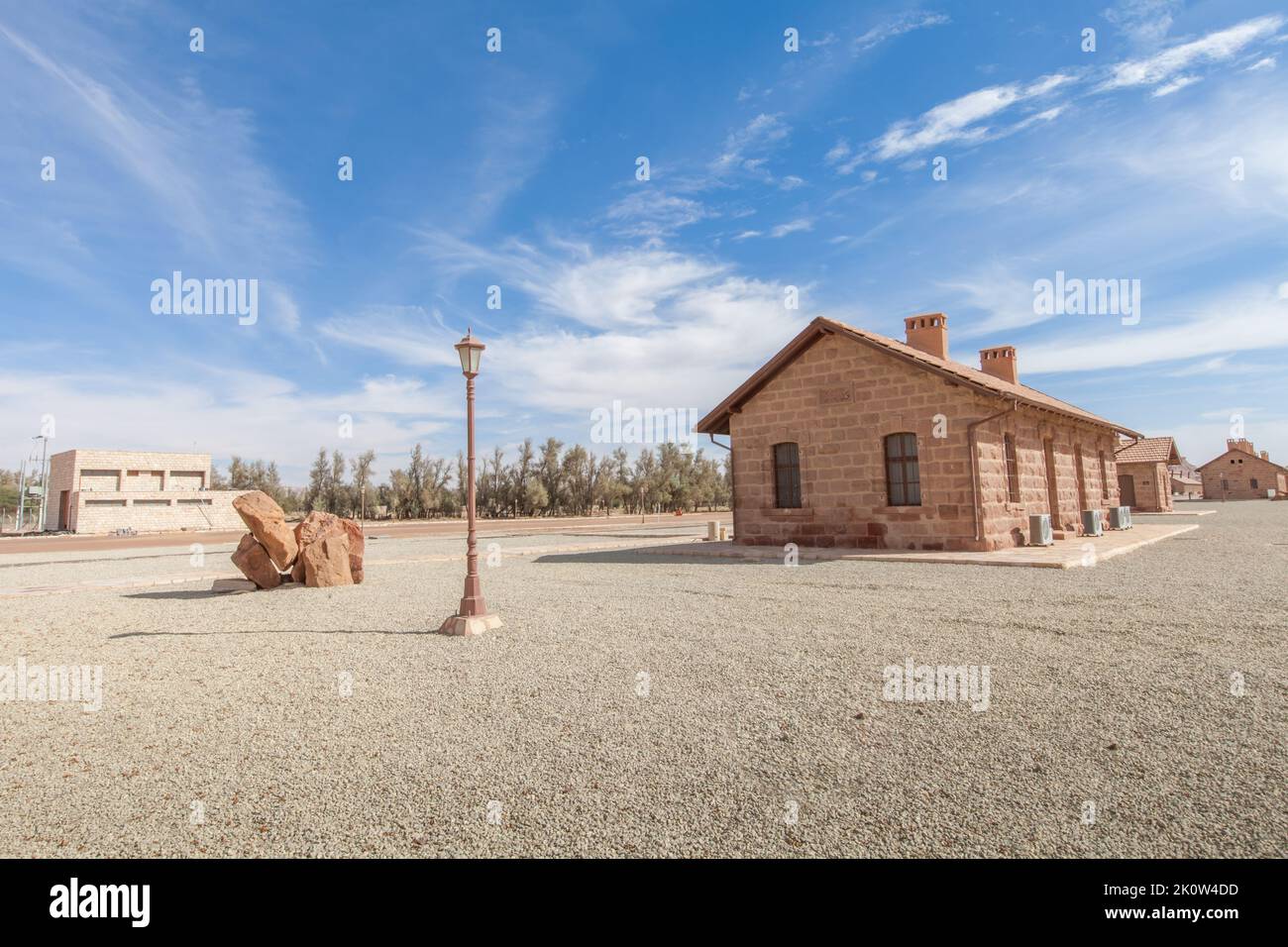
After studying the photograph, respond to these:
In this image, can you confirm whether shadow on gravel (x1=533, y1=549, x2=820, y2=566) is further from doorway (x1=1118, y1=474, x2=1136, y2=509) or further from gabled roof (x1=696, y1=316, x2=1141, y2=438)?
doorway (x1=1118, y1=474, x2=1136, y2=509)

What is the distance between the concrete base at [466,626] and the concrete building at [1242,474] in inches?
3144

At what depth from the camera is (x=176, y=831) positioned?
9.42ft

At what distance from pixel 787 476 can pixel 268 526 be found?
11492 mm

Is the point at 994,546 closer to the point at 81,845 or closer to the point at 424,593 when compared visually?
the point at 424,593

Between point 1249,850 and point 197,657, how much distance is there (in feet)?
25.6

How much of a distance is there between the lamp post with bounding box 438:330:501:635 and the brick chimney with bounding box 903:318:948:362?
14615 millimetres

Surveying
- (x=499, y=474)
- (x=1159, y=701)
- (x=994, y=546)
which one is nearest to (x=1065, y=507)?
(x=994, y=546)

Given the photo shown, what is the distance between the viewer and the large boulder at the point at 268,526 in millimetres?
10633

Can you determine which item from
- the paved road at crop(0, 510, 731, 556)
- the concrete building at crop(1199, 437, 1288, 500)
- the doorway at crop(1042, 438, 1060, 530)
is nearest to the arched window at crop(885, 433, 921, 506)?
the doorway at crop(1042, 438, 1060, 530)

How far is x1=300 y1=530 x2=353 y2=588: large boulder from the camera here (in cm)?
1123

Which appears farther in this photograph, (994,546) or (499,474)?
(499,474)

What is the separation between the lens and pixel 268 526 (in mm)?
10695

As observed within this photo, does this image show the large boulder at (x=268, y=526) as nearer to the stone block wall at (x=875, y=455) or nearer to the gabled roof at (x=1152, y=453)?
the stone block wall at (x=875, y=455)

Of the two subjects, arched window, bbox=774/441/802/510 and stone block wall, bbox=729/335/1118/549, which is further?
arched window, bbox=774/441/802/510
